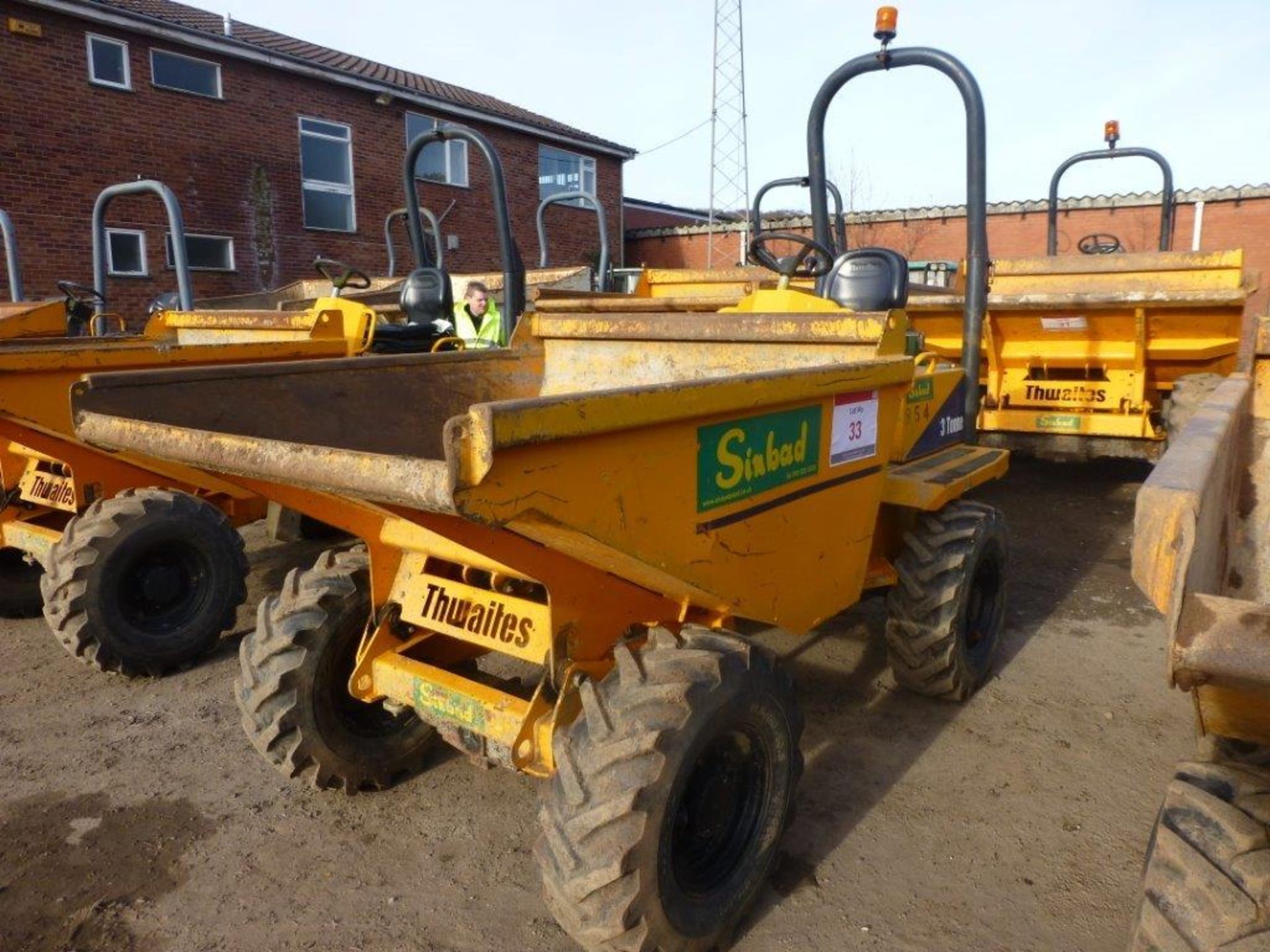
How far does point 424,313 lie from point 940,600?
3892mm

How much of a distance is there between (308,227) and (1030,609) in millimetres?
13353

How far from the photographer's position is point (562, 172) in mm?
19547

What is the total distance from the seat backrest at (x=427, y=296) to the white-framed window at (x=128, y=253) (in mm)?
8612

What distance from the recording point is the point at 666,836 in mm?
2074

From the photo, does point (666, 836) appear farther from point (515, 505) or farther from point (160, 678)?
point (160, 678)

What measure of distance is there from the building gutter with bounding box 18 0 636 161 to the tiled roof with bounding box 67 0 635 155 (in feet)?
0.15

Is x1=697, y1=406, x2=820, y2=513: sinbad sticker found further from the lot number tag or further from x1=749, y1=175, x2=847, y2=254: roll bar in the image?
x1=749, y1=175, x2=847, y2=254: roll bar

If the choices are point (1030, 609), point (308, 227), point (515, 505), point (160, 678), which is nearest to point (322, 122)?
point (308, 227)

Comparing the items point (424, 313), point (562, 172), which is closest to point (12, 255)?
point (424, 313)

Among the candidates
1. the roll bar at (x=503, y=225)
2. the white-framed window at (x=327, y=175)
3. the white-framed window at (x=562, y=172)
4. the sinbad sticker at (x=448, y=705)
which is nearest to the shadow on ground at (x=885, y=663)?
the sinbad sticker at (x=448, y=705)

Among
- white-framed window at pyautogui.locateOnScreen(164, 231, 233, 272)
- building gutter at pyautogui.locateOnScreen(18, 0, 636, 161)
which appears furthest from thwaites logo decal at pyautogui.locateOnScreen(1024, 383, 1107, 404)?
building gutter at pyautogui.locateOnScreen(18, 0, 636, 161)

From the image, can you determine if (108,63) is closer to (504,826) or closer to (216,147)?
(216,147)

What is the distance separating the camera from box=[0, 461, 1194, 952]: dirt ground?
7.88 feet

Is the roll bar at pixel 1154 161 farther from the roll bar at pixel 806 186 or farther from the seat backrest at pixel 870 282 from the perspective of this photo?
the seat backrest at pixel 870 282
